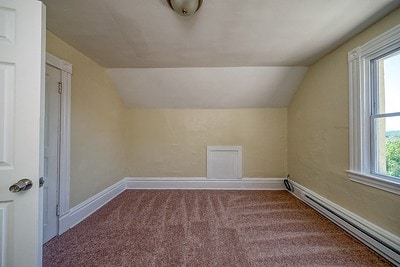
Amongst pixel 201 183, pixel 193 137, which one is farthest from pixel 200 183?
pixel 193 137

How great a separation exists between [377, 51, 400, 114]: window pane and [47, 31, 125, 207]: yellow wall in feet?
10.9

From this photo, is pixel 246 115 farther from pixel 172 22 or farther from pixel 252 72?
pixel 172 22

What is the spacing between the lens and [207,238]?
6.04ft

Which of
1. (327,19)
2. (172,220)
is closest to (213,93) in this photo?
(327,19)

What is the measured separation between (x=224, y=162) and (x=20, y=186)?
2959 mm

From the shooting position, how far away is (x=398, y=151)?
1.60m

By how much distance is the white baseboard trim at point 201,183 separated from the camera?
136 inches

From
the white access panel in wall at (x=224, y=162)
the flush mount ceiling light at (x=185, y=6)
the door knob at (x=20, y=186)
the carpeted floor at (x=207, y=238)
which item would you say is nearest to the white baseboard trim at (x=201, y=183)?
the white access panel in wall at (x=224, y=162)

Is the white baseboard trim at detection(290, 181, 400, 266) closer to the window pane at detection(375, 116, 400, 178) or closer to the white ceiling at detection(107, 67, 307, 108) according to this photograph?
the window pane at detection(375, 116, 400, 178)

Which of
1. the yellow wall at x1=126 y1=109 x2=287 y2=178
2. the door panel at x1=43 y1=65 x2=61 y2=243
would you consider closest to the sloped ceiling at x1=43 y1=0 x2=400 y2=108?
the yellow wall at x1=126 y1=109 x2=287 y2=178

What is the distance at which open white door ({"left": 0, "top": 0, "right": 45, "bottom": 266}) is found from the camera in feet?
3.19

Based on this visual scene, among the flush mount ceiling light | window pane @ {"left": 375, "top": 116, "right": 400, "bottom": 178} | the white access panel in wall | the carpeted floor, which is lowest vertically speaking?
the carpeted floor

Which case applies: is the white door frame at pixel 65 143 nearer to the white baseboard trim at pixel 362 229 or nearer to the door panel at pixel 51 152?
the door panel at pixel 51 152

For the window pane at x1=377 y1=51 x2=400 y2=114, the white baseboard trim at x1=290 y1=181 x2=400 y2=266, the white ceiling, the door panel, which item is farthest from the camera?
the white ceiling
